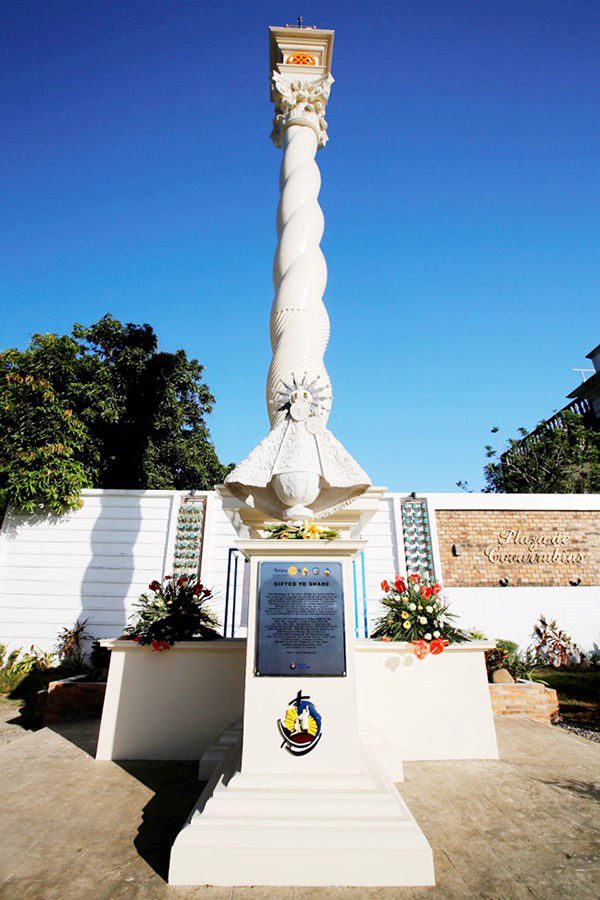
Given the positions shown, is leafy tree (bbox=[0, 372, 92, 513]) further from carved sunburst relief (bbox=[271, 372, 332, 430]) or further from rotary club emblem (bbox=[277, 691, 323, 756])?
rotary club emblem (bbox=[277, 691, 323, 756])

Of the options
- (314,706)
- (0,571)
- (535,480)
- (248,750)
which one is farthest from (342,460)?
(535,480)

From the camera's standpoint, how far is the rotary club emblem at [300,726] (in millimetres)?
3084

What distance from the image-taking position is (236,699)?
4.99 metres

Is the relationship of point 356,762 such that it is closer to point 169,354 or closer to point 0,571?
point 0,571

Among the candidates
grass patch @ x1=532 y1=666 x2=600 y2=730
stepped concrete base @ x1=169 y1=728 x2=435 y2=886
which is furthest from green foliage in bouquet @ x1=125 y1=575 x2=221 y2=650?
grass patch @ x1=532 y1=666 x2=600 y2=730

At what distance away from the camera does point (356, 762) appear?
3.06 metres

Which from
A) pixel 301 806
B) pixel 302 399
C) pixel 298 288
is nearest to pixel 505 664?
pixel 302 399

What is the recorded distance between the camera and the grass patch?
700cm

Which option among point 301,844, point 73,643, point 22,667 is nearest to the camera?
point 301,844

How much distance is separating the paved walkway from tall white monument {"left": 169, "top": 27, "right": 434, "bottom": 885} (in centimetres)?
12

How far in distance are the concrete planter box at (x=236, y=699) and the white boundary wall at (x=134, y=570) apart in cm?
485

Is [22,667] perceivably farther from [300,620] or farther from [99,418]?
[300,620]

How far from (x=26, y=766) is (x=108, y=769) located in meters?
0.83

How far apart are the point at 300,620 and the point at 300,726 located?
0.71m
